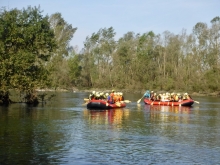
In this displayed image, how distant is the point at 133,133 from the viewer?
21.8 meters

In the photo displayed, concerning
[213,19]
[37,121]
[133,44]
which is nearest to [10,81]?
[37,121]

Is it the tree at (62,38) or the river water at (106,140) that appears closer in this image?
the river water at (106,140)

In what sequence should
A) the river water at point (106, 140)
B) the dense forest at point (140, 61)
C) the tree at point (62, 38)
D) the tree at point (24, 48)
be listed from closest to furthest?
the river water at point (106, 140) → the tree at point (24, 48) → the dense forest at point (140, 61) → the tree at point (62, 38)

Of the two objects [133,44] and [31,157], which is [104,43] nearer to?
[133,44]

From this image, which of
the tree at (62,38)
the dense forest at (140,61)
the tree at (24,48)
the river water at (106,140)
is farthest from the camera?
the tree at (62,38)

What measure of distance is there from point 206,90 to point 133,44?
22.9 m

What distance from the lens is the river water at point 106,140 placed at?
15688 millimetres

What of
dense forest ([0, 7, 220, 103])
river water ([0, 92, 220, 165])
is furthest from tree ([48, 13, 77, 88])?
river water ([0, 92, 220, 165])

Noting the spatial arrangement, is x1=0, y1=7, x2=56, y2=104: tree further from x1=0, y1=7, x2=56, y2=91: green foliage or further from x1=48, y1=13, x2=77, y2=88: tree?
x1=48, y1=13, x2=77, y2=88: tree

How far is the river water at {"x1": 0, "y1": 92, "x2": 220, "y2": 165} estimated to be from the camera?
15688 millimetres

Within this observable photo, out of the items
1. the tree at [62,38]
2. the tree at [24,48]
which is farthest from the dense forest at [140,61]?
the tree at [24,48]

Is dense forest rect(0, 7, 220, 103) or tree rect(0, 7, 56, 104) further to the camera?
dense forest rect(0, 7, 220, 103)

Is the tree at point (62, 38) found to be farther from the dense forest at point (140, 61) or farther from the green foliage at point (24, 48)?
the green foliage at point (24, 48)

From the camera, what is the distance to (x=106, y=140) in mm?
19547
